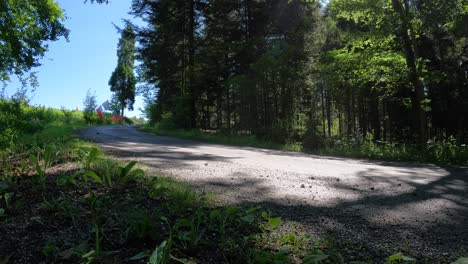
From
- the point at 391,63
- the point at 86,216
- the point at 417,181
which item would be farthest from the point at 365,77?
the point at 86,216

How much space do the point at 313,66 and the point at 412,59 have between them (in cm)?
696

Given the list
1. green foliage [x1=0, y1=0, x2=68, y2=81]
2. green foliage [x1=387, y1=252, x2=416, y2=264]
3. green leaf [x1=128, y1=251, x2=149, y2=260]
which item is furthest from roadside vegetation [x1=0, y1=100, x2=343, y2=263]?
green foliage [x1=0, y1=0, x2=68, y2=81]

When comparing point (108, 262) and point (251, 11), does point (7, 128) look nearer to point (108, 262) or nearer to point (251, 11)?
point (108, 262)

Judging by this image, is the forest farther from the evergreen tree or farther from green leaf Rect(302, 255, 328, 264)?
the evergreen tree

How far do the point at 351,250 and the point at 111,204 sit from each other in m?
2.09

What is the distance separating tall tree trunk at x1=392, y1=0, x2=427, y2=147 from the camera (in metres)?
13.3

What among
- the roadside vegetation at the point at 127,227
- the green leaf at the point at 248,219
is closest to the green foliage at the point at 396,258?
the roadside vegetation at the point at 127,227

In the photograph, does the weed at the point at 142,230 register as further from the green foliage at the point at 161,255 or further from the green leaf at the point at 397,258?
the green leaf at the point at 397,258

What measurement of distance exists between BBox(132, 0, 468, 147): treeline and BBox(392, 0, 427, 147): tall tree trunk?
0.04m

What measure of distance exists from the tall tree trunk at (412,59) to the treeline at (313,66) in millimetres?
44

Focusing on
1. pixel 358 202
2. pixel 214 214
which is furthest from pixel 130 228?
pixel 358 202

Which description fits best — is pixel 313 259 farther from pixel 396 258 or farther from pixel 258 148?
pixel 258 148

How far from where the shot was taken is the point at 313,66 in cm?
2111

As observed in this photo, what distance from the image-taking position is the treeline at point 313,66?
14727 mm
